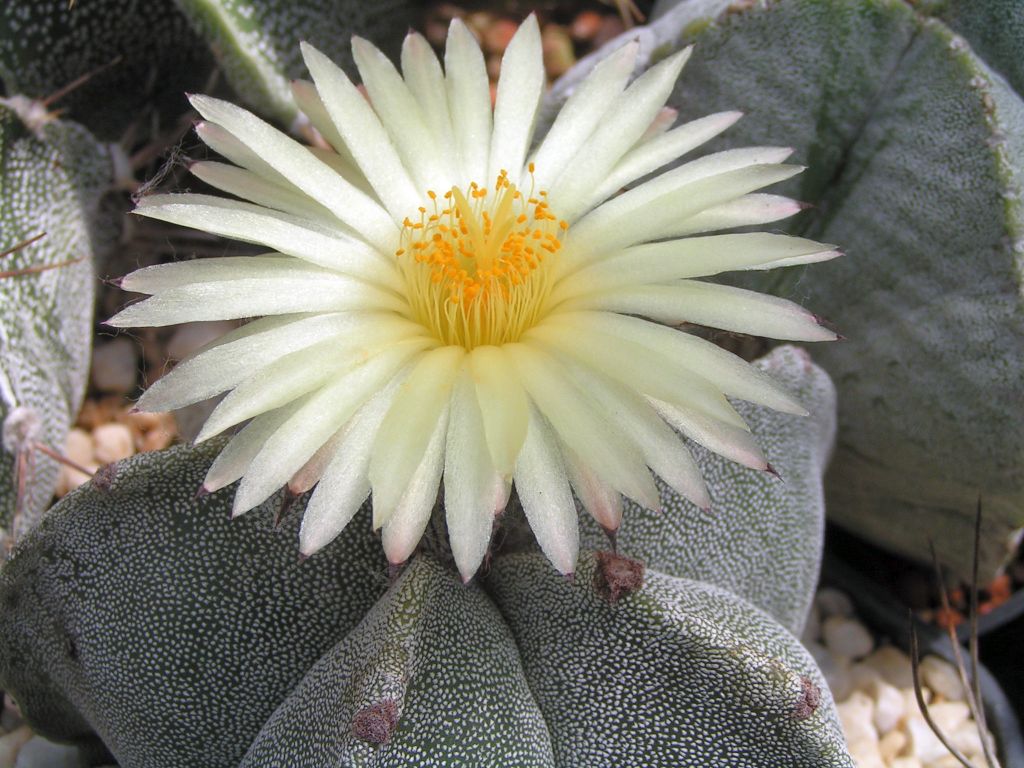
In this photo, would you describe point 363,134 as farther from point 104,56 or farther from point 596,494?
point 104,56

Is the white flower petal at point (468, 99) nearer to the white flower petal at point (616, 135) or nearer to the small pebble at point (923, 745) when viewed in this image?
A: the white flower petal at point (616, 135)

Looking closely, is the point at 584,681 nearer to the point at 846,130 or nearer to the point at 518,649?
the point at 518,649

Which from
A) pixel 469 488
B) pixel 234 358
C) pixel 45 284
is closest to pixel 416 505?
pixel 469 488

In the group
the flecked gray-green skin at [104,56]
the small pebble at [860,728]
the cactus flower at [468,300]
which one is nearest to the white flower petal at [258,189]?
the cactus flower at [468,300]

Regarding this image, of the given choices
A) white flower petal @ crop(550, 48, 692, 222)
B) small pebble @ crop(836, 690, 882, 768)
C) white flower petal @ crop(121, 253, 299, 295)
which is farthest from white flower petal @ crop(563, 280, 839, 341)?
small pebble @ crop(836, 690, 882, 768)

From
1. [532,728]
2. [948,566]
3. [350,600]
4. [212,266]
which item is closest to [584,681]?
[532,728]

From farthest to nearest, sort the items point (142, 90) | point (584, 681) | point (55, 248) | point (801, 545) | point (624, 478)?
1. point (142, 90)
2. point (55, 248)
3. point (801, 545)
4. point (584, 681)
5. point (624, 478)
